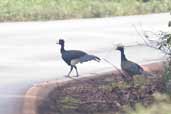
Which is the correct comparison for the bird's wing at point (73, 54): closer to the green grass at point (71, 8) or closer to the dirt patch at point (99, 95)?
the dirt patch at point (99, 95)

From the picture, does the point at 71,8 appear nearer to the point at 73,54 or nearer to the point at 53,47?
the point at 53,47

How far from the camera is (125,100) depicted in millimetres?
9586

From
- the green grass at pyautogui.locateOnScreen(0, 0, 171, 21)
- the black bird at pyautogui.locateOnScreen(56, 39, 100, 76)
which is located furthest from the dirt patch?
the green grass at pyautogui.locateOnScreen(0, 0, 171, 21)

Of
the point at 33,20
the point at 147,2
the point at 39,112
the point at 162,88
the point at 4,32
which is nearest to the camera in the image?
the point at 39,112

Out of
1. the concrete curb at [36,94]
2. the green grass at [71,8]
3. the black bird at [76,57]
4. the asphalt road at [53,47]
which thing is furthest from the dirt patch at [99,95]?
the green grass at [71,8]

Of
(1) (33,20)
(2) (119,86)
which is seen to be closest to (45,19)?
(1) (33,20)

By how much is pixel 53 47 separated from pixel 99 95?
310 inches

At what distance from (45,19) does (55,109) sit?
16.3 meters

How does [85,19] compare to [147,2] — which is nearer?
[85,19]

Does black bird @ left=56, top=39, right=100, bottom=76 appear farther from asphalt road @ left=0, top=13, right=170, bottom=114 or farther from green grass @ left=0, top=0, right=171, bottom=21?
green grass @ left=0, top=0, right=171, bottom=21

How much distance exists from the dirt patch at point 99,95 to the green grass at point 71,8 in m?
13.9

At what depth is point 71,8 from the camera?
27.2 metres

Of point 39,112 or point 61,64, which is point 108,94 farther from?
point 61,64

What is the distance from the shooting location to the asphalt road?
1223 centimetres
